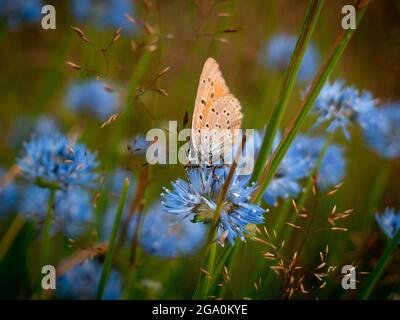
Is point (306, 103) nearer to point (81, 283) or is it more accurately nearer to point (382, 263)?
point (382, 263)

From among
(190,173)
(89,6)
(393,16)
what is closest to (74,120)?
(89,6)

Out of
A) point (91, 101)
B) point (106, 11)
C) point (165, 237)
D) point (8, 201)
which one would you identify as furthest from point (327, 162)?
point (106, 11)

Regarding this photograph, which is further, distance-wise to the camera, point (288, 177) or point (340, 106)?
point (340, 106)

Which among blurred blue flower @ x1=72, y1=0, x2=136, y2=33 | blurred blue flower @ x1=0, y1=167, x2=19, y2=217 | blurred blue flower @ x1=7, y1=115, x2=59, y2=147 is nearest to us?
Answer: blurred blue flower @ x1=0, y1=167, x2=19, y2=217

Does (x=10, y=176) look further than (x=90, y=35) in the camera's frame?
No

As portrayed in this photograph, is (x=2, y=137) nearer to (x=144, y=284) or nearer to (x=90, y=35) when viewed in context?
(x=90, y=35)

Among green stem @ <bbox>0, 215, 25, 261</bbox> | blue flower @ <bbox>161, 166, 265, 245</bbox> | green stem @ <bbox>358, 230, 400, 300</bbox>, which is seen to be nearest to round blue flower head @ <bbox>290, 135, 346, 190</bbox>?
green stem @ <bbox>358, 230, 400, 300</bbox>

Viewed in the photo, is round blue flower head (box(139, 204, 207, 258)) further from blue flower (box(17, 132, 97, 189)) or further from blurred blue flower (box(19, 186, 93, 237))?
blue flower (box(17, 132, 97, 189))
